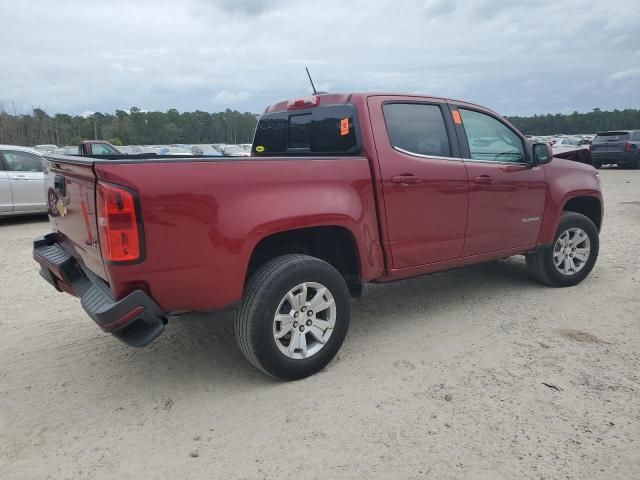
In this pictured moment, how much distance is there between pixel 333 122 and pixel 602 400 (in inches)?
102

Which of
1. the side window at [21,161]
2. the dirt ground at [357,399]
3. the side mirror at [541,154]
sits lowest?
the dirt ground at [357,399]

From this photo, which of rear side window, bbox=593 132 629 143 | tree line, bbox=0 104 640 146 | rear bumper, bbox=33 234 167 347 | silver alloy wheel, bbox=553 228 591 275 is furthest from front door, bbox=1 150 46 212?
tree line, bbox=0 104 640 146

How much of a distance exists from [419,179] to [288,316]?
146 cm

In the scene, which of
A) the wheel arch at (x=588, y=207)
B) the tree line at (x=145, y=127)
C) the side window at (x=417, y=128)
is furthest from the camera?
the tree line at (x=145, y=127)

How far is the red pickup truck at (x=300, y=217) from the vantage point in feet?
8.91

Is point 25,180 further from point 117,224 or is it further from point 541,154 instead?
point 541,154

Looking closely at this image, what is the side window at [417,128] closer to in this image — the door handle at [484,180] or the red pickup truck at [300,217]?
the red pickup truck at [300,217]

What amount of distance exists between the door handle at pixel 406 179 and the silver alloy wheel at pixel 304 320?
3.21 ft

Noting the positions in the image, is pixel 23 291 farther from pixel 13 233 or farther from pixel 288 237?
pixel 13 233

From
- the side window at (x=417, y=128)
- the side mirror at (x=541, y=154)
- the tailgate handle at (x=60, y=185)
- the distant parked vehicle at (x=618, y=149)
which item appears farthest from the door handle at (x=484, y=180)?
the distant parked vehicle at (x=618, y=149)

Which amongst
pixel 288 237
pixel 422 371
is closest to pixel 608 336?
pixel 422 371

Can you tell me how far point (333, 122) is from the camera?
12.8ft

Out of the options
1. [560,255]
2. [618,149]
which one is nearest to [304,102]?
[560,255]

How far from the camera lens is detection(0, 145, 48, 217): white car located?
29.9 ft
